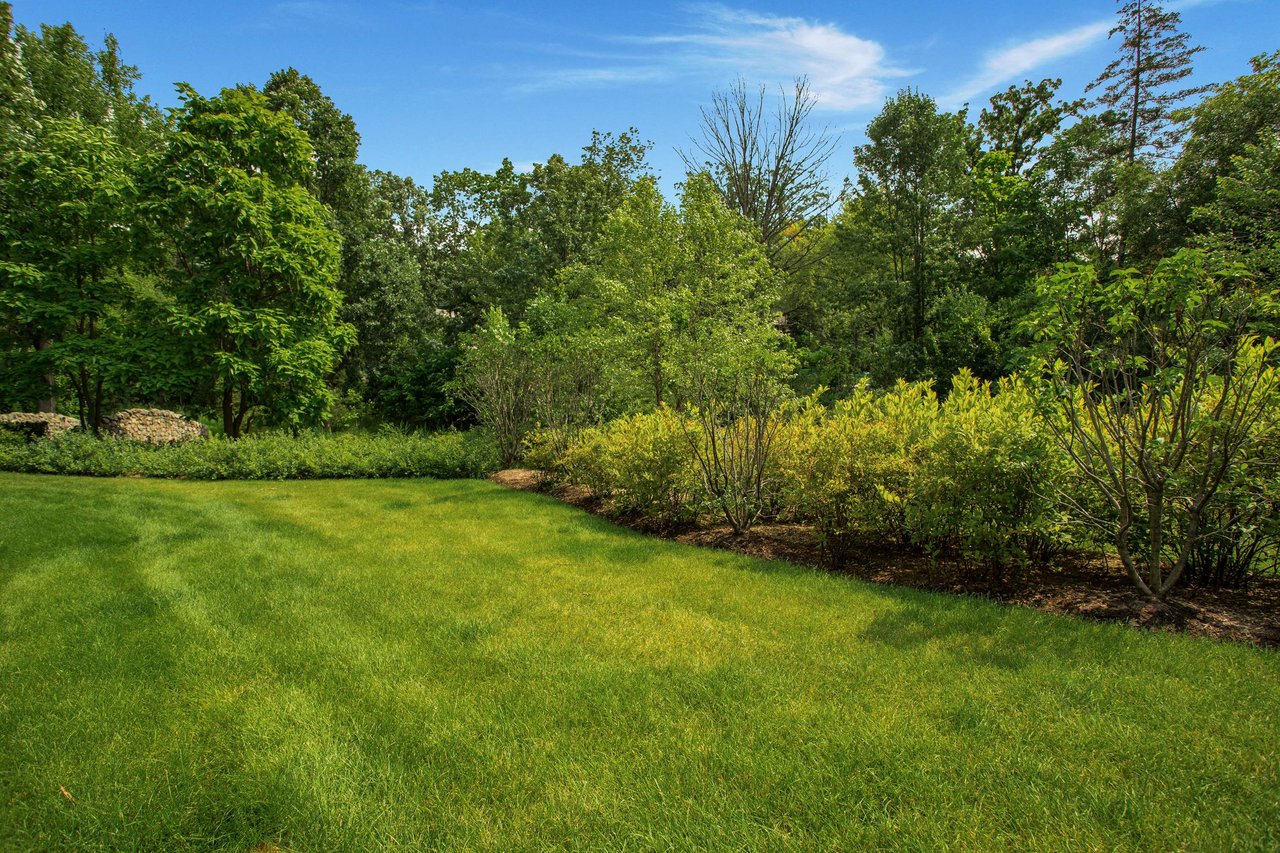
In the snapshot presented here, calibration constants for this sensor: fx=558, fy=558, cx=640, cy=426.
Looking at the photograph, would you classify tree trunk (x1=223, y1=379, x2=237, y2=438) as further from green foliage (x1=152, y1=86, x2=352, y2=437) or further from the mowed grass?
the mowed grass

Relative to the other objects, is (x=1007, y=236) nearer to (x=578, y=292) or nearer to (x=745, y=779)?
(x=578, y=292)

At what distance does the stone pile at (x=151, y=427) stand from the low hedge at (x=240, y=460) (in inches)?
48.2

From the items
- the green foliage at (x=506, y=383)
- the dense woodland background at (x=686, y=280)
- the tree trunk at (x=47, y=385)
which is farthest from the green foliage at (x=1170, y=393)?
the tree trunk at (x=47, y=385)

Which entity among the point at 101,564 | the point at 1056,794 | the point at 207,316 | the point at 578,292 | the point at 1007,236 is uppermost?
the point at 1007,236

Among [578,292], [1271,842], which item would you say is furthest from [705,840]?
[578,292]

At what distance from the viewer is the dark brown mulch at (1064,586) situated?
3.45 metres

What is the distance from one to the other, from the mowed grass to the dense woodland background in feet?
4.74

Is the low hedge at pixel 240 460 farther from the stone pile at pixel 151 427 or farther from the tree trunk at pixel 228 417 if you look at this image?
the tree trunk at pixel 228 417

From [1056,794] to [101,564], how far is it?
22.9ft

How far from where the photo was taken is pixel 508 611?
13.0ft

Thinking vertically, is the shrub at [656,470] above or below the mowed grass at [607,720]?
above

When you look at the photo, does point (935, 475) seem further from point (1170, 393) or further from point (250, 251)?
point (250, 251)

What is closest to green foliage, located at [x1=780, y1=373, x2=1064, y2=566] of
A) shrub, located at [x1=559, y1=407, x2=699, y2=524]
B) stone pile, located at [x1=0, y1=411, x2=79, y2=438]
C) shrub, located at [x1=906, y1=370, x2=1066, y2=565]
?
shrub, located at [x1=906, y1=370, x2=1066, y2=565]

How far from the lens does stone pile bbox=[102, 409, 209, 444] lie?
13.0 meters
